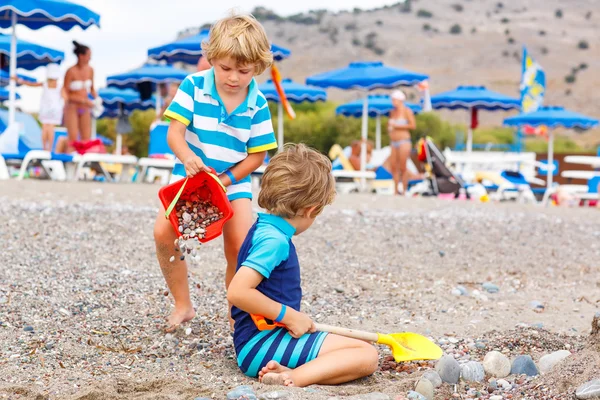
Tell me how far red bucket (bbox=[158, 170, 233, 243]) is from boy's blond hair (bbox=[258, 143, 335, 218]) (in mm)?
208

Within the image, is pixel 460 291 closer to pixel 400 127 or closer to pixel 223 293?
pixel 223 293

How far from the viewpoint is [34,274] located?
388 cm

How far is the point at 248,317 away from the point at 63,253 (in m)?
2.24

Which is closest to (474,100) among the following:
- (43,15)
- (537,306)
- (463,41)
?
(43,15)

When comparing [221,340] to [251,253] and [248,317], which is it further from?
[251,253]

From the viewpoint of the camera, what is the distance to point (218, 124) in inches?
→ 116

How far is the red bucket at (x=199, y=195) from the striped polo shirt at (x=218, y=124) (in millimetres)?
A: 187

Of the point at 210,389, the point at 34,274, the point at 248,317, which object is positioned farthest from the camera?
the point at 34,274

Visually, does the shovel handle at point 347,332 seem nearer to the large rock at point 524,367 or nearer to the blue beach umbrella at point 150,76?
the large rock at point 524,367

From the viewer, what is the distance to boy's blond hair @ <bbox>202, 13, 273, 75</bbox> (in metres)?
2.76

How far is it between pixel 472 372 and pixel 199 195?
3.93ft

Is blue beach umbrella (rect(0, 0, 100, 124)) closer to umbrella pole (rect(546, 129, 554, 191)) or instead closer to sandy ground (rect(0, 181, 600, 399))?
sandy ground (rect(0, 181, 600, 399))

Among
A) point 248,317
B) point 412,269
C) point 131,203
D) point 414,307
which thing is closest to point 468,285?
point 412,269

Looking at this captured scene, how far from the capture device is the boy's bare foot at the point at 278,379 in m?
2.47
